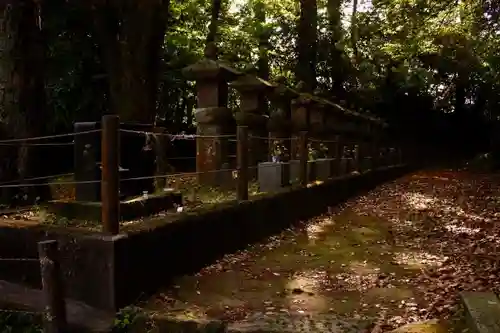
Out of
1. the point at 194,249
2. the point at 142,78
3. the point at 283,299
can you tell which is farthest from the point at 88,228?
the point at 142,78

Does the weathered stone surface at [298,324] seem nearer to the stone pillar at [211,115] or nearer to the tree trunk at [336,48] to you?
the stone pillar at [211,115]

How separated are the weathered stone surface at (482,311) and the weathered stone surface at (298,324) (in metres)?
0.78

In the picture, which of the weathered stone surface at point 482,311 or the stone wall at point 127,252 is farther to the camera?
the stone wall at point 127,252

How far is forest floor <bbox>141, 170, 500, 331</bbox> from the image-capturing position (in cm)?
497

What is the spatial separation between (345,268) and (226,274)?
141 cm

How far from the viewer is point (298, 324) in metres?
4.46

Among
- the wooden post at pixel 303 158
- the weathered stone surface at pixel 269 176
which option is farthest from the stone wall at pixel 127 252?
the wooden post at pixel 303 158

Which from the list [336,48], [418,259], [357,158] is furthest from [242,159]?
[336,48]

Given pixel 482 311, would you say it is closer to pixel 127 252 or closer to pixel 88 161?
pixel 127 252

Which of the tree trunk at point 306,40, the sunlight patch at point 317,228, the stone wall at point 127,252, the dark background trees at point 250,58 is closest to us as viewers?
the stone wall at point 127,252

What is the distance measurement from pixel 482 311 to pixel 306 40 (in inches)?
628

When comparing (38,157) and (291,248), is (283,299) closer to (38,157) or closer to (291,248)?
(291,248)

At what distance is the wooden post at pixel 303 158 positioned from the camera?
9.78 meters

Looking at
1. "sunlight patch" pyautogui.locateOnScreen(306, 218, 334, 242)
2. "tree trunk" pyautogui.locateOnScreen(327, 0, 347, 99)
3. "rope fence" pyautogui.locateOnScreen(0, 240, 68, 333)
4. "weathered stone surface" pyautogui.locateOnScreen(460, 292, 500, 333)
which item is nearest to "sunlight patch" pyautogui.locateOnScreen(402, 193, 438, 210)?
"sunlight patch" pyautogui.locateOnScreen(306, 218, 334, 242)
